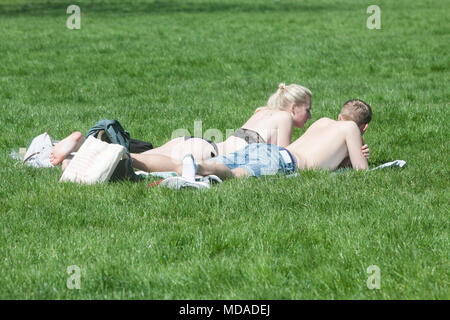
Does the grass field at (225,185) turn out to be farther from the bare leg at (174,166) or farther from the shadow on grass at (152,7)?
the shadow on grass at (152,7)

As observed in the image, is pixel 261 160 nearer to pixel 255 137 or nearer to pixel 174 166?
pixel 255 137

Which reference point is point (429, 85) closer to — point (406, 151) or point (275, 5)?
point (406, 151)

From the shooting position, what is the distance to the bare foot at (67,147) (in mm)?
5961

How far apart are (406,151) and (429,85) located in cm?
416

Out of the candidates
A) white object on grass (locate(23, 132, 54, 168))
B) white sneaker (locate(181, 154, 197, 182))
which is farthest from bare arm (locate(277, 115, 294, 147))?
white object on grass (locate(23, 132, 54, 168))

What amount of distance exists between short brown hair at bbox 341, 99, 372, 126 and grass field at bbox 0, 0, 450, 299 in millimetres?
525

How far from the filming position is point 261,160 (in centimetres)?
591

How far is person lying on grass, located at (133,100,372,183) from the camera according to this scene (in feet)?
19.3

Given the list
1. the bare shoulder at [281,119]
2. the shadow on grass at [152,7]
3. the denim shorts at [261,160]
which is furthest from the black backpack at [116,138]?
the shadow on grass at [152,7]

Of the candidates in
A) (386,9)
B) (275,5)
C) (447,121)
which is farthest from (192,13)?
(447,121)

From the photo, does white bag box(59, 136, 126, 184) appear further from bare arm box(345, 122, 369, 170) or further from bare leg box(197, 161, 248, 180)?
bare arm box(345, 122, 369, 170)

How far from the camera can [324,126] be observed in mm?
6316

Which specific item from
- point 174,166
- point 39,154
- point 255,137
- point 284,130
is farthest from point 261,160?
point 39,154
